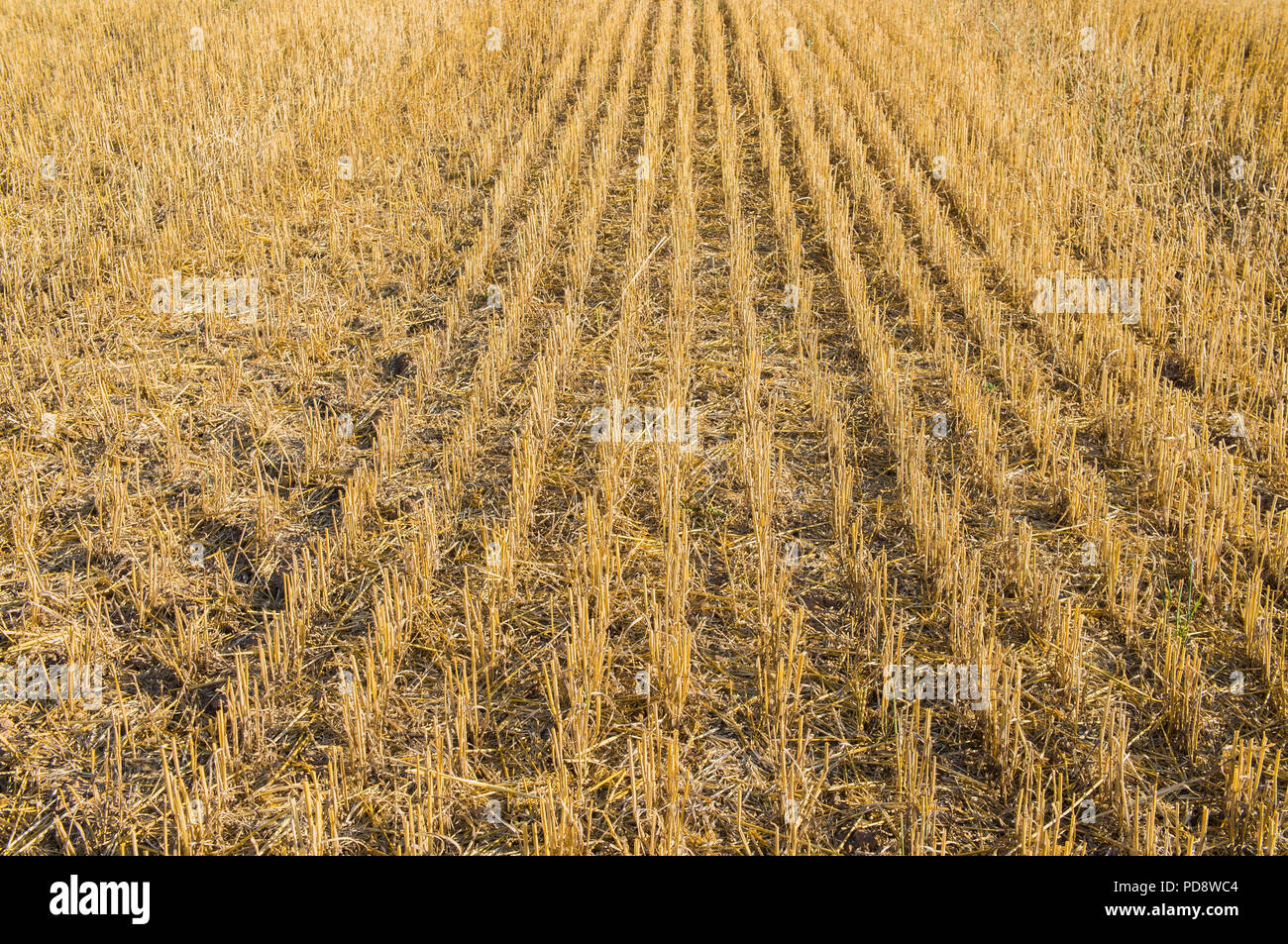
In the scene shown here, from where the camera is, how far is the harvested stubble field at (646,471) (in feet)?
9.67

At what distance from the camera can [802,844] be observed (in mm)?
2771

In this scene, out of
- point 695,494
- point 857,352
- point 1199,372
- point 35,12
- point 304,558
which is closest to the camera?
point 304,558

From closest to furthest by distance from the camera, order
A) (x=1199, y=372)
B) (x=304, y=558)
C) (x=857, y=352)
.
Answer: (x=304, y=558) → (x=1199, y=372) → (x=857, y=352)

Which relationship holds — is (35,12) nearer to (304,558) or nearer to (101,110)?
(101,110)

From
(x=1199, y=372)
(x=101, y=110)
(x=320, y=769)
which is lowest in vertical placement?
(x=320, y=769)

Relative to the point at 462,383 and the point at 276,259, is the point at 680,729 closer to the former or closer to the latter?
the point at 462,383

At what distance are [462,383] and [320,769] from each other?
252 centimetres

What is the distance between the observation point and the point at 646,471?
449 centimetres

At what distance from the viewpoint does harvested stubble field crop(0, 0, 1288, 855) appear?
295 cm

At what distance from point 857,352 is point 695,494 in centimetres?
161

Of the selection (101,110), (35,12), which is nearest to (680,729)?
(101,110)

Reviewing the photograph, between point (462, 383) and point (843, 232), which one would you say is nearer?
point (462, 383)
